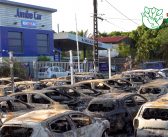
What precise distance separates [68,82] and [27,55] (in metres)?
25.0

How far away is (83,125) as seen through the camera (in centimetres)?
1085

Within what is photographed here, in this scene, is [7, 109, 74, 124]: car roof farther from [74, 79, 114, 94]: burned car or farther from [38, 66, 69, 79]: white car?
[38, 66, 69, 79]: white car

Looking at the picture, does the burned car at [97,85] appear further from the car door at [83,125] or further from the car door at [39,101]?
the car door at [83,125]

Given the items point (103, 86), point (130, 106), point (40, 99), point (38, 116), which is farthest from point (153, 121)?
point (103, 86)

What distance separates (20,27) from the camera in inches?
1943

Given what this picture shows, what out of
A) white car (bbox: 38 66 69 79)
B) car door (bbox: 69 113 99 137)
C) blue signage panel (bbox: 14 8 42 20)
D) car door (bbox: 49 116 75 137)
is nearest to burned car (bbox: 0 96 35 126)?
car door (bbox: 69 113 99 137)

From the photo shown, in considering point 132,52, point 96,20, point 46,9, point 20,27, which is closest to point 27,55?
point 20,27

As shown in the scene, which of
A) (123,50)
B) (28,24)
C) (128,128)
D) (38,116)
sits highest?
(28,24)

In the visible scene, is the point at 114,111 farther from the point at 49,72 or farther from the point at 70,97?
the point at 49,72

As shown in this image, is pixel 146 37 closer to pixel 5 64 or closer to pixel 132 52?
pixel 132 52

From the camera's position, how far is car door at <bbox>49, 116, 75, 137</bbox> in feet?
31.7

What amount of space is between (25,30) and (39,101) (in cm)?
3387

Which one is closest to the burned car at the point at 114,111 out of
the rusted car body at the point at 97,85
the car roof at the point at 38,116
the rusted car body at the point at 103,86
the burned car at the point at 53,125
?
the burned car at the point at 53,125

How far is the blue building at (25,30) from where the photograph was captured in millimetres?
46938
